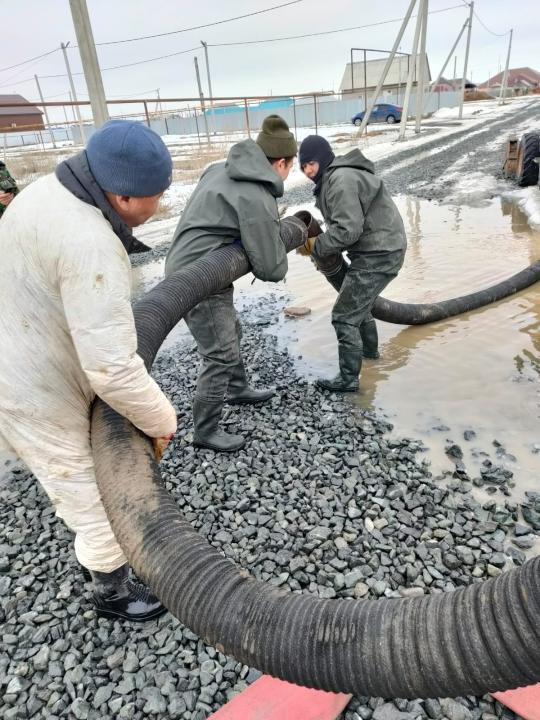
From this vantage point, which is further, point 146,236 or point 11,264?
point 146,236

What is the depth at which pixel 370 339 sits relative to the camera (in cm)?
510

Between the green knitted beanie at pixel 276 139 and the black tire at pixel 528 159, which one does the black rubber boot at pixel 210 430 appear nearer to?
the green knitted beanie at pixel 276 139

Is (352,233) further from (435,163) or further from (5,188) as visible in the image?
(435,163)

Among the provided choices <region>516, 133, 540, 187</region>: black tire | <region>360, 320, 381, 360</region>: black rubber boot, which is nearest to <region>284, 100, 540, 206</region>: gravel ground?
<region>516, 133, 540, 187</region>: black tire

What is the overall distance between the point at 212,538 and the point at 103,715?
1.03m

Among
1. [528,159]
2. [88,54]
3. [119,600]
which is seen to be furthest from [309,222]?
[528,159]

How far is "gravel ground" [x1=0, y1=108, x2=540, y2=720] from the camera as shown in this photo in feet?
7.14

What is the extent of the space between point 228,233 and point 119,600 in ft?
7.58

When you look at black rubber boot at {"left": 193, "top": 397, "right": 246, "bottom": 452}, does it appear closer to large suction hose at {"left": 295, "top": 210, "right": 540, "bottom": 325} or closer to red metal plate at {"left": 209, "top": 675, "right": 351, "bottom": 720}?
large suction hose at {"left": 295, "top": 210, "right": 540, "bottom": 325}

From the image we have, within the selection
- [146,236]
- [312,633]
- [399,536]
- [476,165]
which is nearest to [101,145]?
[312,633]

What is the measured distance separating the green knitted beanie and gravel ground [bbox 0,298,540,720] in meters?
2.03

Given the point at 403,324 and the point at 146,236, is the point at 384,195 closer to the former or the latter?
the point at 403,324

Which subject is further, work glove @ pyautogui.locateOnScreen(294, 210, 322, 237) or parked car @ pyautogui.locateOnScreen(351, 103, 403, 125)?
parked car @ pyautogui.locateOnScreen(351, 103, 403, 125)

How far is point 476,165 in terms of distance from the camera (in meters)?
16.1
